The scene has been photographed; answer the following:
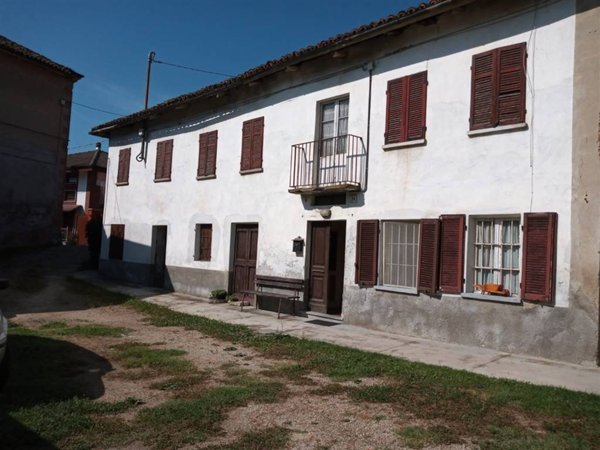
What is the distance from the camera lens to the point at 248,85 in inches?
544

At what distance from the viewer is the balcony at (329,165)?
429 inches

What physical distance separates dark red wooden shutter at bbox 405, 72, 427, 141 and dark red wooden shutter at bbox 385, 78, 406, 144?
0.49 ft

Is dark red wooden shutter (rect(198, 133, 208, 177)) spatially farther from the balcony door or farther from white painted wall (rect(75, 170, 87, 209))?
white painted wall (rect(75, 170, 87, 209))

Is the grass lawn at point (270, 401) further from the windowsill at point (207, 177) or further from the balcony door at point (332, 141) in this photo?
the windowsill at point (207, 177)

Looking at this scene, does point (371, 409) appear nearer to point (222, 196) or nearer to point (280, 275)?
point (280, 275)

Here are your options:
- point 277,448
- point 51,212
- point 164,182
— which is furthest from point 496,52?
point 51,212

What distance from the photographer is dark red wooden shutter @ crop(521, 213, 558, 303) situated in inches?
310

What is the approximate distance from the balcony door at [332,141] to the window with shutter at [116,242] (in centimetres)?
953

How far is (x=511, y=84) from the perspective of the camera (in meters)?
8.61

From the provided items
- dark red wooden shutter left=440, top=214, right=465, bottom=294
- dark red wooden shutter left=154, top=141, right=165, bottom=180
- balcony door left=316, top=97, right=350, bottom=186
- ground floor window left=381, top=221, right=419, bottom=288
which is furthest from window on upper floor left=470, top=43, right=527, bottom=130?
dark red wooden shutter left=154, top=141, right=165, bottom=180

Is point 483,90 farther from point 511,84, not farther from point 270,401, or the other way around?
point 270,401

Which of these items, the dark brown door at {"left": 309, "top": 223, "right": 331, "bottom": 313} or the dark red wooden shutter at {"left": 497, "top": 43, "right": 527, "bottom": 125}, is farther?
the dark brown door at {"left": 309, "top": 223, "right": 331, "bottom": 313}

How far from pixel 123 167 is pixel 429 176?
12.7 m

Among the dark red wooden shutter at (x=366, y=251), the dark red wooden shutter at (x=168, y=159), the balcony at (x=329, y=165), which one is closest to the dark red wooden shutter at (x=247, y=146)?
the balcony at (x=329, y=165)
